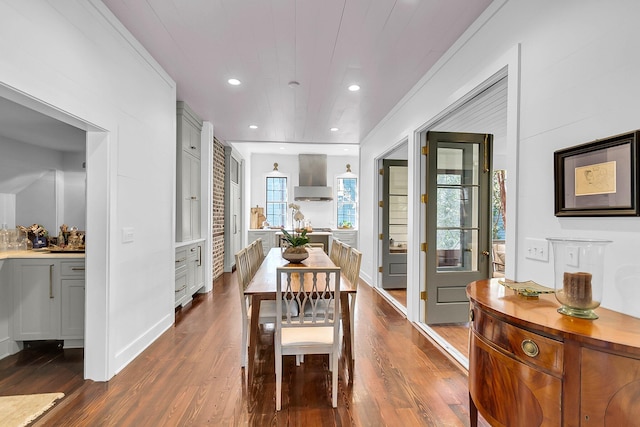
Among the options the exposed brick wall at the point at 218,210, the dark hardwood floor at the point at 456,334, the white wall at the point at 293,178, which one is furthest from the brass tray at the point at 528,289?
the white wall at the point at 293,178

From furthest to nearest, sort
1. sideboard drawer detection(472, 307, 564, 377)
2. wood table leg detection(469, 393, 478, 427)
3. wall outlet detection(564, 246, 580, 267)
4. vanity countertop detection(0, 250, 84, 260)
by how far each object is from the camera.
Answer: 1. vanity countertop detection(0, 250, 84, 260)
2. wood table leg detection(469, 393, 478, 427)
3. wall outlet detection(564, 246, 580, 267)
4. sideboard drawer detection(472, 307, 564, 377)

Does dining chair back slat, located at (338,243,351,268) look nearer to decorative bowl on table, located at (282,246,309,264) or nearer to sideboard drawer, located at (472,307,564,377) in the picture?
decorative bowl on table, located at (282,246,309,264)

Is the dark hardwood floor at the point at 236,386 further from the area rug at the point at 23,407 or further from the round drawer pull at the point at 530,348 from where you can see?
the round drawer pull at the point at 530,348

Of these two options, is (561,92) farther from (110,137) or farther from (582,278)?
(110,137)

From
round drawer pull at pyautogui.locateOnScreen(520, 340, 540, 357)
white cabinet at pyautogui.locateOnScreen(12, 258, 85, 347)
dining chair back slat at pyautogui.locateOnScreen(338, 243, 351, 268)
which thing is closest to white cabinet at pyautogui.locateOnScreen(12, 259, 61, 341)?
white cabinet at pyautogui.locateOnScreen(12, 258, 85, 347)

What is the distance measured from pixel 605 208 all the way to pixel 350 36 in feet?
6.81

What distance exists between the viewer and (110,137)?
2289 millimetres

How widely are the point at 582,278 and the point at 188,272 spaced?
414 centimetres

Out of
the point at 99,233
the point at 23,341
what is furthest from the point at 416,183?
the point at 23,341

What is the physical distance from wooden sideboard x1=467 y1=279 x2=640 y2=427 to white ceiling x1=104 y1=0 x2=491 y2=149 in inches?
80.3

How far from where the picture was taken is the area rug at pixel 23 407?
1812 millimetres

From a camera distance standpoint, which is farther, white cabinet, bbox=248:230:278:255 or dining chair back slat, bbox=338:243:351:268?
white cabinet, bbox=248:230:278:255

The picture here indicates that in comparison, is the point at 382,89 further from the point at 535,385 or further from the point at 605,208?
the point at 535,385

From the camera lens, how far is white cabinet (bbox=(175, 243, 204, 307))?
3.82 meters
